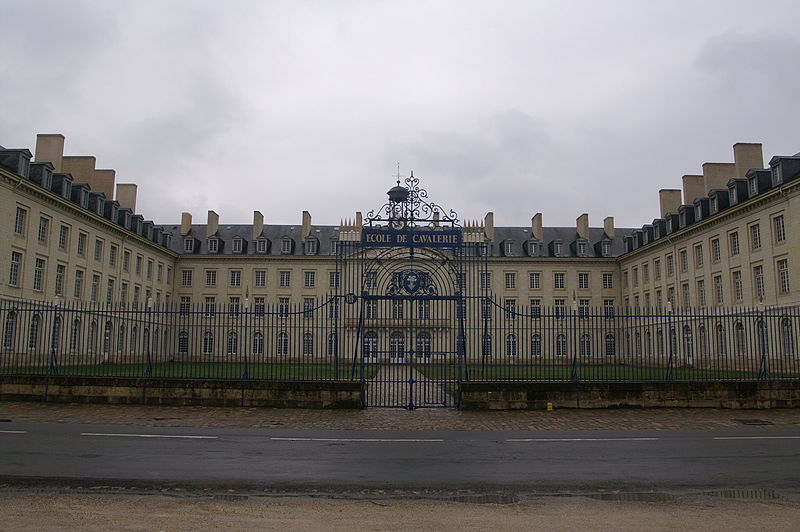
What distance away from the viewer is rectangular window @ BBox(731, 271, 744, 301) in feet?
116

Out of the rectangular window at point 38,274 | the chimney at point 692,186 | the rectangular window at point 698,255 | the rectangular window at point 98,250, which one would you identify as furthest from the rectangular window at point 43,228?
the chimney at point 692,186

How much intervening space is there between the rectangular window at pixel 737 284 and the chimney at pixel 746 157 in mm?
6744

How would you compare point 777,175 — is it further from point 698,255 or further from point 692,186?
point 692,186

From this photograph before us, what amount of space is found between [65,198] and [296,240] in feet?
79.2

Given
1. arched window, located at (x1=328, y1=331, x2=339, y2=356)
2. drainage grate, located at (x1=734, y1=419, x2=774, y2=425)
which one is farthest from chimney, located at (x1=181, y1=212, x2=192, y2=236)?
drainage grate, located at (x1=734, y1=419, x2=774, y2=425)

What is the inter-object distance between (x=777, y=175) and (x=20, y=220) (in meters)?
38.0

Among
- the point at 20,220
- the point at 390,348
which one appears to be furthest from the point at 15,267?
the point at 390,348

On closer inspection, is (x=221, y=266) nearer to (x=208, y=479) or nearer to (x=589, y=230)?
(x=589, y=230)

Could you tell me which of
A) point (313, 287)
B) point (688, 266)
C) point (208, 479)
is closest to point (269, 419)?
point (208, 479)

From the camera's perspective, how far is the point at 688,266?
135ft

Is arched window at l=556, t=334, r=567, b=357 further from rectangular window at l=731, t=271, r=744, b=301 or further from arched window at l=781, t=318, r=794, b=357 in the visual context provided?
rectangular window at l=731, t=271, r=744, b=301

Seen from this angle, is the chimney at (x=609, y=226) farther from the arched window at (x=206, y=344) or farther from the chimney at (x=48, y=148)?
the chimney at (x=48, y=148)

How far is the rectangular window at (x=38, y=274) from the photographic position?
3275 centimetres

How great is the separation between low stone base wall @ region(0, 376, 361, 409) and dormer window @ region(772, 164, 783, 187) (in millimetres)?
26722
